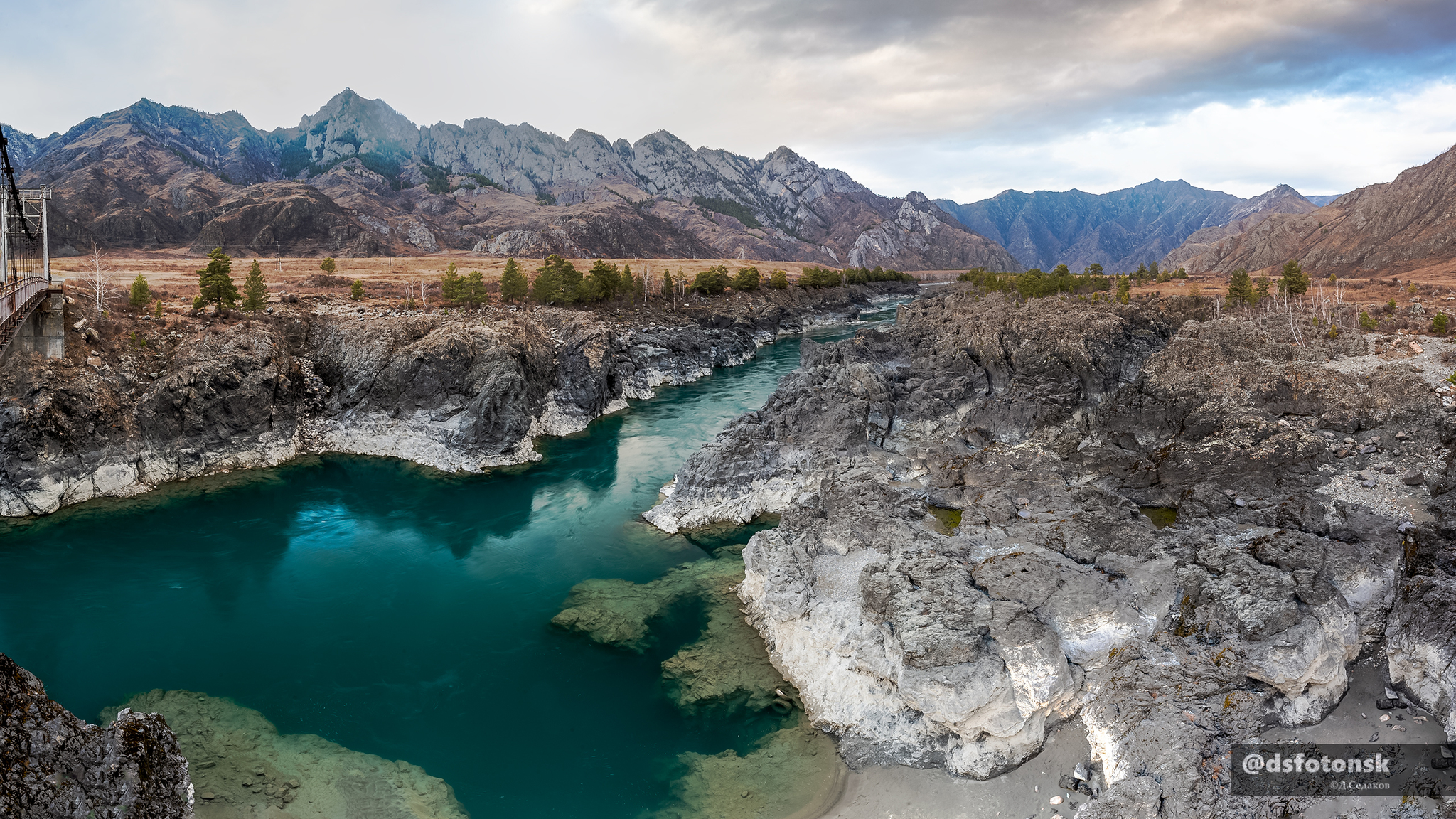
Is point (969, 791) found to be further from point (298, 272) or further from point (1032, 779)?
point (298, 272)

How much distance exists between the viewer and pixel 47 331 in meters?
39.0

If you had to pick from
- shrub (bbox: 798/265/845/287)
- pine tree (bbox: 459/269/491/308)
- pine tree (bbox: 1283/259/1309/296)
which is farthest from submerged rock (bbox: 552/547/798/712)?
shrub (bbox: 798/265/845/287)

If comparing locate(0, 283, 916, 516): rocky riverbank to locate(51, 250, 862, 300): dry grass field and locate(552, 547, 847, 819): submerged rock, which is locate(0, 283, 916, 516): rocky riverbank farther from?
locate(51, 250, 862, 300): dry grass field

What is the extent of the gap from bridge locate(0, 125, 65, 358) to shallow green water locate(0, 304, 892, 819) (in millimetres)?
10039

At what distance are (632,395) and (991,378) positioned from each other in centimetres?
3219

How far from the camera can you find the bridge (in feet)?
104

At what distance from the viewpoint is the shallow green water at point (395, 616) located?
20172 mm

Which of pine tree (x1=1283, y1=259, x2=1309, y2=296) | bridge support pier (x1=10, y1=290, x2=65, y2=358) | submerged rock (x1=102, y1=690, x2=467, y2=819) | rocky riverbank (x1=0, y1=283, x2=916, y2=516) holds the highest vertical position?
pine tree (x1=1283, y1=259, x2=1309, y2=296)

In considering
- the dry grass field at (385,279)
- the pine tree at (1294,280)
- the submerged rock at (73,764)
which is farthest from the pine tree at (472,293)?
the pine tree at (1294,280)

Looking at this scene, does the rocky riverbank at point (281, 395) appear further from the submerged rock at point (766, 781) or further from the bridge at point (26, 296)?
the submerged rock at point (766, 781)

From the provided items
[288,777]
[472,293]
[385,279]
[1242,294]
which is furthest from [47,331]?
[1242,294]

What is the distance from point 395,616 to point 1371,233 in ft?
590

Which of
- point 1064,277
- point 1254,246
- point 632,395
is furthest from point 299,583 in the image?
point 1254,246

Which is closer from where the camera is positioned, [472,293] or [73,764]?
[73,764]
